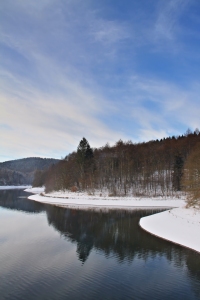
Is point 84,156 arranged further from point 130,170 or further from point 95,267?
point 95,267

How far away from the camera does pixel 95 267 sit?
14.8 m

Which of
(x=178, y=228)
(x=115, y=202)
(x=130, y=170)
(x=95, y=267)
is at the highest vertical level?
(x=130, y=170)

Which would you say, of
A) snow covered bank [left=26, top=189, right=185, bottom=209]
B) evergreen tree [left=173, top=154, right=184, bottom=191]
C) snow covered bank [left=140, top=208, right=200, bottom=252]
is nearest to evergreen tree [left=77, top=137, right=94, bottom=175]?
snow covered bank [left=26, top=189, right=185, bottom=209]

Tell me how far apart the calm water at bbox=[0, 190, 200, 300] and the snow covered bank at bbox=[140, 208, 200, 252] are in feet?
3.39

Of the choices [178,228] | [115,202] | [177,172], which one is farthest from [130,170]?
[178,228]

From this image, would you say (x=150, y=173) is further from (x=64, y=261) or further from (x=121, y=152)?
(x=64, y=261)

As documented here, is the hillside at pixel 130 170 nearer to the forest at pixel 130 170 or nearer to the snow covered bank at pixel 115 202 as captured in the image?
the forest at pixel 130 170

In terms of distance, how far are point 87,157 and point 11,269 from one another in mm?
59489

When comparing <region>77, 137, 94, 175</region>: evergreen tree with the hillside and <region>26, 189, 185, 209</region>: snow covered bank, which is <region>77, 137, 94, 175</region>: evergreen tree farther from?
<region>26, 189, 185, 209</region>: snow covered bank

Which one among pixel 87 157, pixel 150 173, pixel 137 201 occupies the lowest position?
pixel 137 201

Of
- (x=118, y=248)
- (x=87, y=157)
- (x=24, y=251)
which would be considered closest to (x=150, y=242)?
(x=118, y=248)

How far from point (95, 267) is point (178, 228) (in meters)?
11.0

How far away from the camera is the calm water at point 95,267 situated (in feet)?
37.7

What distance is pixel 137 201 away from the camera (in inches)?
2002
